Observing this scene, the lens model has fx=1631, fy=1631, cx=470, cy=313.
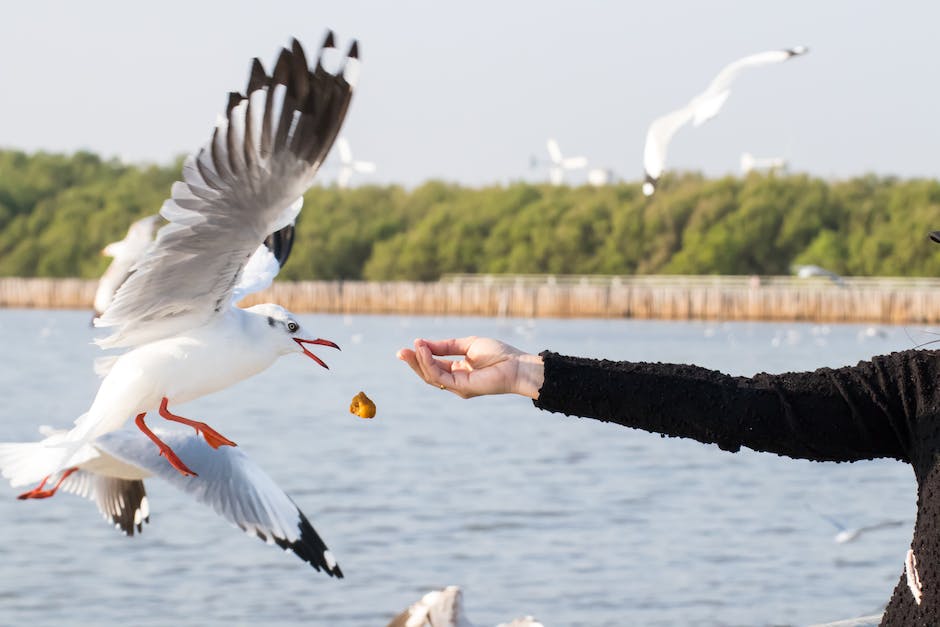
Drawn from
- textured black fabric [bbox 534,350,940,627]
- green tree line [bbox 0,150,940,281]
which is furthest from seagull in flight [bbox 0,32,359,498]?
green tree line [bbox 0,150,940,281]

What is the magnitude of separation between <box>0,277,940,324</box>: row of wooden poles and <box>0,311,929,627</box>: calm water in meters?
22.8

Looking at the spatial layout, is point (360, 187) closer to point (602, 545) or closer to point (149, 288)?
point (602, 545)

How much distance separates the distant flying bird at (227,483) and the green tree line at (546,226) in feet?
147

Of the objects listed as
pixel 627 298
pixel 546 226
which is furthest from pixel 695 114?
pixel 546 226

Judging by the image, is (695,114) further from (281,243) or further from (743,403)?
(743,403)

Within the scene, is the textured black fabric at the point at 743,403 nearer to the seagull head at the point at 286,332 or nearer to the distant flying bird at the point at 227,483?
the seagull head at the point at 286,332

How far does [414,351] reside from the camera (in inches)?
72.6

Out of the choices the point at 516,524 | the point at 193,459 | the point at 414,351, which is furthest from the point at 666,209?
the point at 414,351

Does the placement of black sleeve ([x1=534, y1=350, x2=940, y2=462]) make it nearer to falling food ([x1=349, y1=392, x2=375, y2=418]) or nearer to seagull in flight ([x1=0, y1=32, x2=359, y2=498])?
falling food ([x1=349, y1=392, x2=375, y2=418])

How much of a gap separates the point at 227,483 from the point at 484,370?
437 cm

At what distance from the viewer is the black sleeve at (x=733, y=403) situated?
1.83 m

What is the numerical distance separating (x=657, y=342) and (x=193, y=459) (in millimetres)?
28934

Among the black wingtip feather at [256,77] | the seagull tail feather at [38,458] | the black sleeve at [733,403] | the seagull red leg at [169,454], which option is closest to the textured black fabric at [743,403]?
the black sleeve at [733,403]

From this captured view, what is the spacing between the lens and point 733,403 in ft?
6.03
